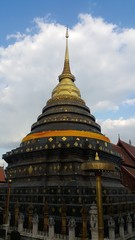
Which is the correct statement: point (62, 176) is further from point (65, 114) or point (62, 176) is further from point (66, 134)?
point (65, 114)

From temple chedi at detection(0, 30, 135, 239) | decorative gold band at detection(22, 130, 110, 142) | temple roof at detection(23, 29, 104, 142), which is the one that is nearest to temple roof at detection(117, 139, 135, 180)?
temple chedi at detection(0, 30, 135, 239)

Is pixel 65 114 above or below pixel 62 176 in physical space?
above

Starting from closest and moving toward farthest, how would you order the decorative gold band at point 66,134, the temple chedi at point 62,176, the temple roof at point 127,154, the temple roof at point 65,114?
the temple chedi at point 62,176 → the decorative gold band at point 66,134 → the temple roof at point 65,114 → the temple roof at point 127,154

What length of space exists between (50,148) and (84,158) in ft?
13.4

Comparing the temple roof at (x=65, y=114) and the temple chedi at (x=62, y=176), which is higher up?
the temple roof at (x=65, y=114)

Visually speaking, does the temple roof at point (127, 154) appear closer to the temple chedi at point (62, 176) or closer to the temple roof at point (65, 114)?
the temple chedi at point (62, 176)

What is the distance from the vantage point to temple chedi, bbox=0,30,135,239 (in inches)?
805

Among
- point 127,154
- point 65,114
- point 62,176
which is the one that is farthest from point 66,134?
point 127,154

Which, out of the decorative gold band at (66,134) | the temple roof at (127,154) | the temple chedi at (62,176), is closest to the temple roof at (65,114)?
the temple chedi at (62,176)

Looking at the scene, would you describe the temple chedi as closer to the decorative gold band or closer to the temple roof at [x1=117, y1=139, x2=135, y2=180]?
the decorative gold band

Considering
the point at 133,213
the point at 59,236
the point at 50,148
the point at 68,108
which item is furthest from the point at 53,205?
the point at 68,108

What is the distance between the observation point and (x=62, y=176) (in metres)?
25.4

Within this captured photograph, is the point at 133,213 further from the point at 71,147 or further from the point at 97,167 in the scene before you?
the point at 97,167

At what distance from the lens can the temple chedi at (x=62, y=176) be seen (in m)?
20.5
